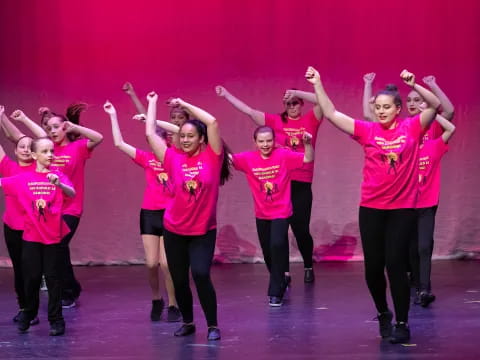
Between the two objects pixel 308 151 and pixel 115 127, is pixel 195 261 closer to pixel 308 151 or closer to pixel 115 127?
pixel 115 127

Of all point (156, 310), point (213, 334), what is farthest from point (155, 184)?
point (213, 334)

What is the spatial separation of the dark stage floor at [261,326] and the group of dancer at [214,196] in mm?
147

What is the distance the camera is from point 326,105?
213 inches

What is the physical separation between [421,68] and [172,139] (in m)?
3.51

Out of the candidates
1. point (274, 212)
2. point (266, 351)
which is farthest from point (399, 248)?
point (274, 212)

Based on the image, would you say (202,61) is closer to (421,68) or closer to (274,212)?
(421,68)

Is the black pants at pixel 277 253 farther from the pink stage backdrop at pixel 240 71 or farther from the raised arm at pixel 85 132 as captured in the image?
Result: the pink stage backdrop at pixel 240 71

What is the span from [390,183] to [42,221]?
2.11m

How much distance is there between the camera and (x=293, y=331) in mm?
5930

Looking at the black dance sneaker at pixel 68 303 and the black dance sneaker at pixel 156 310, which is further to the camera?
the black dance sneaker at pixel 68 303

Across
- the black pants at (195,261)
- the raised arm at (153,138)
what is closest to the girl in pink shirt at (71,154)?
the raised arm at (153,138)

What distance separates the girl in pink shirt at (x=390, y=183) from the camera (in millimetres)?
5340

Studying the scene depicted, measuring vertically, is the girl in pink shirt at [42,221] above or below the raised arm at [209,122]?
below

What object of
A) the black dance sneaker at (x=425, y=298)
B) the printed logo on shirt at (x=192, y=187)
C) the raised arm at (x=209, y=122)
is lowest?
the black dance sneaker at (x=425, y=298)
